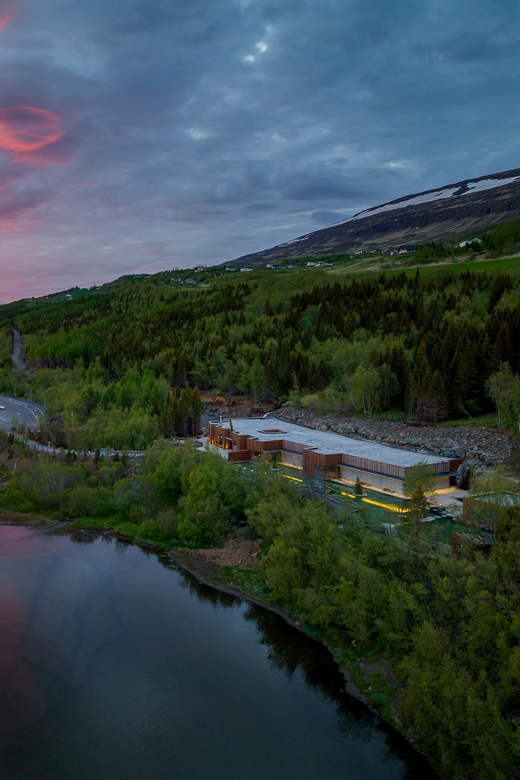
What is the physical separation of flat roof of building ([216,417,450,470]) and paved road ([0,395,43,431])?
37.0 meters

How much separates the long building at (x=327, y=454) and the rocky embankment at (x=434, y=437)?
4.02 feet

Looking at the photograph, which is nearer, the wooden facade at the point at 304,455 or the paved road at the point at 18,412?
the wooden facade at the point at 304,455

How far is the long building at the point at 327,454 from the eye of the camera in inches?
1340

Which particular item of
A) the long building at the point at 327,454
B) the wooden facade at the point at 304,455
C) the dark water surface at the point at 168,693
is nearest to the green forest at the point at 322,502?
the dark water surface at the point at 168,693

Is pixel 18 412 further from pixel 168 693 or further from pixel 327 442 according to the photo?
pixel 168 693

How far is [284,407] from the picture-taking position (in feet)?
213

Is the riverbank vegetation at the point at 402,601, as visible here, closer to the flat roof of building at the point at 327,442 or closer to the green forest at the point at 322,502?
the green forest at the point at 322,502

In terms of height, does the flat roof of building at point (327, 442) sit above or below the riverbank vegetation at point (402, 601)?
above

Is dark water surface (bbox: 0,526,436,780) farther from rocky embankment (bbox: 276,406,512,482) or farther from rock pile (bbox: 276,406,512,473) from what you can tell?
rocky embankment (bbox: 276,406,512,482)

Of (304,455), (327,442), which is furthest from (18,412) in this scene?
(304,455)

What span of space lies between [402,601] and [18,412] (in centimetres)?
7831

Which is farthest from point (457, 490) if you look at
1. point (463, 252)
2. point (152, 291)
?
point (152, 291)

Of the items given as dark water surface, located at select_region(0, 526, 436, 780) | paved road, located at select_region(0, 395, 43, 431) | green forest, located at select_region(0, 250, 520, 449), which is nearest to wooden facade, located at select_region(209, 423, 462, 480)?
green forest, located at select_region(0, 250, 520, 449)

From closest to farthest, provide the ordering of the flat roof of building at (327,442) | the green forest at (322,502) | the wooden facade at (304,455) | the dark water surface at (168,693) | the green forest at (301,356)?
the green forest at (322,502) → the dark water surface at (168,693) → the wooden facade at (304,455) → the flat roof of building at (327,442) → the green forest at (301,356)
